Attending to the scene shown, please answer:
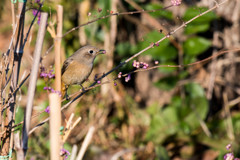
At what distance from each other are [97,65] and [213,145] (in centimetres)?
174

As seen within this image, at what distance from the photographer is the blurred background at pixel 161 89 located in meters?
3.99

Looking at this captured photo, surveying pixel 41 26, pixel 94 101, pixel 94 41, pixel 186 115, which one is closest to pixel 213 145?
pixel 186 115

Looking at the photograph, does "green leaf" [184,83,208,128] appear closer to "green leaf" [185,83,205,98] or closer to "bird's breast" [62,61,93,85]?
"green leaf" [185,83,205,98]

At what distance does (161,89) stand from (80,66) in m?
1.59

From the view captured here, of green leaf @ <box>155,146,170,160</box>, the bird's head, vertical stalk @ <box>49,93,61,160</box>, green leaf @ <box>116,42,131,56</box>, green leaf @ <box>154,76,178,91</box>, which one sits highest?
green leaf @ <box>116,42,131,56</box>

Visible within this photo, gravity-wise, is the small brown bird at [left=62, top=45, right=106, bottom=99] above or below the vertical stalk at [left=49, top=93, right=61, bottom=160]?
above

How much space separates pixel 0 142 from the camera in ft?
6.51

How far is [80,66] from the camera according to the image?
9.64 feet

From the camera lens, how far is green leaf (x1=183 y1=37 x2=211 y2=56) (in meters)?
4.00

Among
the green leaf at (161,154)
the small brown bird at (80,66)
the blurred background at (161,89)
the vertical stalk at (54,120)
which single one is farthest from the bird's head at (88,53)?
the vertical stalk at (54,120)

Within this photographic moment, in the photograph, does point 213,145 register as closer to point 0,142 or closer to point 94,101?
point 94,101

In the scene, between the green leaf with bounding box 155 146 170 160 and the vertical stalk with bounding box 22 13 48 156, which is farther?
the green leaf with bounding box 155 146 170 160

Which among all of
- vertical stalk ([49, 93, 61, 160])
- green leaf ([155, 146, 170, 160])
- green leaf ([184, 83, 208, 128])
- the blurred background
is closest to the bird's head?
the blurred background

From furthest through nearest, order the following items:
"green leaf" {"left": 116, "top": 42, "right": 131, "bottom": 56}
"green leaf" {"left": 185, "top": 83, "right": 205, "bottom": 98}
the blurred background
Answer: "green leaf" {"left": 116, "top": 42, "right": 131, "bottom": 56}
"green leaf" {"left": 185, "top": 83, "right": 205, "bottom": 98}
the blurred background
